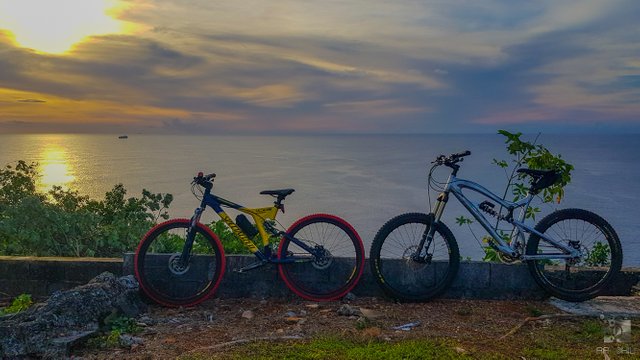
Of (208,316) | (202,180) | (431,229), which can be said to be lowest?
(208,316)

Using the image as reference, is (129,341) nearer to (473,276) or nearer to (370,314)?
(370,314)

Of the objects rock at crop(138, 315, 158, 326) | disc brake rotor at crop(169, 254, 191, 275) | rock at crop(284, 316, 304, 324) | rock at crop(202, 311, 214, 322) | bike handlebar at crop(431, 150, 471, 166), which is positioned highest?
bike handlebar at crop(431, 150, 471, 166)

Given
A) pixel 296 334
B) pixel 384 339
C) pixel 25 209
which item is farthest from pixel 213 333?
pixel 25 209

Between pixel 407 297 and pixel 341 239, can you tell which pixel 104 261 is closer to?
pixel 341 239

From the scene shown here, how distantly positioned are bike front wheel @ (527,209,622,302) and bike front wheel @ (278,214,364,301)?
6.82 ft

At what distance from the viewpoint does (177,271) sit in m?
6.77

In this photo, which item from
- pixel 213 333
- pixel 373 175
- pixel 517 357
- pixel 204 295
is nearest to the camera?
pixel 517 357

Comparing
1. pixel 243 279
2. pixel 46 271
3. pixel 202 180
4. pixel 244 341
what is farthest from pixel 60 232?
pixel 244 341

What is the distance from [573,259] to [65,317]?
554cm

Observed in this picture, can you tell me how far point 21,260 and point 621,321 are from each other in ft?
22.5

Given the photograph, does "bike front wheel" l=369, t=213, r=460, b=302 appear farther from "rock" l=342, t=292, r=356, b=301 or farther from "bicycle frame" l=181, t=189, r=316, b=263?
"bicycle frame" l=181, t=189, r=316, b=263

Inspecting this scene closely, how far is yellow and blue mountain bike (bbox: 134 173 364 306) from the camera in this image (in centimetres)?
672

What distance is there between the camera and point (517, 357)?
502 centimetres

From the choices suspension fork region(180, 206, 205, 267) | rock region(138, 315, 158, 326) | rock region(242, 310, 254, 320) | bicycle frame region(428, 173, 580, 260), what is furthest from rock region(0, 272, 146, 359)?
bicycle frame region(428, 173, 580, 260)
